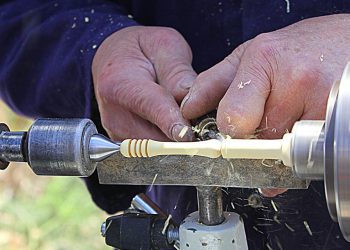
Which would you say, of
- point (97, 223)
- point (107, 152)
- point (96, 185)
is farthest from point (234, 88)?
point (97, 223)

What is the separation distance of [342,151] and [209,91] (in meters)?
0.30

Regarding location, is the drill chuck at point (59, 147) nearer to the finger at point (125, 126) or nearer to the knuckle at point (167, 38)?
the finger at point (125, 126)

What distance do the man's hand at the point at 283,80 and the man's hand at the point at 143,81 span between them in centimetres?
11

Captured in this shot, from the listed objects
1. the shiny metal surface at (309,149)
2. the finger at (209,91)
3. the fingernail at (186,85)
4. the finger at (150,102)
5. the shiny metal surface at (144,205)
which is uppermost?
the shiny metal surface at (309,149)

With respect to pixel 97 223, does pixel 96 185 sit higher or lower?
higher

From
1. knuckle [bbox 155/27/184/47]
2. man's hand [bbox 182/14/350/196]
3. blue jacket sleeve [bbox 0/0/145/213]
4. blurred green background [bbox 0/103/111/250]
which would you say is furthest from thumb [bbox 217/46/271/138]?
blurred green background [bbox 0/103/111/250]

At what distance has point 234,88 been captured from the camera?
2.72 feet

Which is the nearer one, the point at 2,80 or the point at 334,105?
the point at 334,105

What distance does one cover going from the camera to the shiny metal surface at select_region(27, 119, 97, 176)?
758 mm

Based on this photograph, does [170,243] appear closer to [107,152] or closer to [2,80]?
[107,152]

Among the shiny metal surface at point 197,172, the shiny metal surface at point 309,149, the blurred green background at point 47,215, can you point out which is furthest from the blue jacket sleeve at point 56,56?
the blurred green background at point 47,215

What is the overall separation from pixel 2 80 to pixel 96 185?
0.30 m

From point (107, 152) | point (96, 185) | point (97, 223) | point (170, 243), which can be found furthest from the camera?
point (97, 223)

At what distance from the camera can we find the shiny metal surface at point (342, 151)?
609 mm
